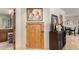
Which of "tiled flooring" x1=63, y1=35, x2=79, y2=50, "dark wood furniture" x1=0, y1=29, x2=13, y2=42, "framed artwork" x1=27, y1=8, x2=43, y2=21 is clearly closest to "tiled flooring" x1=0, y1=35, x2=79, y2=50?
"tiled flooring" x1=63, y1=35, x2=79, y2=50

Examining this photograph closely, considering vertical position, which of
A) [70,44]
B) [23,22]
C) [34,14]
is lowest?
[70,44]

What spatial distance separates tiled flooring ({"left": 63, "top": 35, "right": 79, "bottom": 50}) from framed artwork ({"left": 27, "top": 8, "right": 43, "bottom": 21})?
62 centimetres

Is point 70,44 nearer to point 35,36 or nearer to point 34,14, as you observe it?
point 35,36

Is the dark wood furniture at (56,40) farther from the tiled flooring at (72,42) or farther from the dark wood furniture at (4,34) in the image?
the dark wood furniture at (4,34)

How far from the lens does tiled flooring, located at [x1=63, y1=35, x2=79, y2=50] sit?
1746 millimetres

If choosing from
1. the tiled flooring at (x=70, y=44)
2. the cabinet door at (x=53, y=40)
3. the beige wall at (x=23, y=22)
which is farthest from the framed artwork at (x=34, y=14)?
the tiled flooring at (x=70, y=44)

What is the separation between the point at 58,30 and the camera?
1.85 metres

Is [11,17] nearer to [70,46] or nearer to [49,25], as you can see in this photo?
Answer: [49,25]

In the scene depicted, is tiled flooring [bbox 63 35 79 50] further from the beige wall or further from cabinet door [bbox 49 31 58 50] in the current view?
the beige wall

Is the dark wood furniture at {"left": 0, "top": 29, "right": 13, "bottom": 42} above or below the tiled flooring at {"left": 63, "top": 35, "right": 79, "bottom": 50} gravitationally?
above

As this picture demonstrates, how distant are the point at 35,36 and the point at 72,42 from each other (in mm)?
671

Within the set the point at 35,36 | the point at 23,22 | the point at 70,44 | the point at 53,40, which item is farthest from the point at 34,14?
the point at 70,44

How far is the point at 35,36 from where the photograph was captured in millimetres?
1774

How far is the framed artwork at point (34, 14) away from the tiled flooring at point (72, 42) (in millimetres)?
620
